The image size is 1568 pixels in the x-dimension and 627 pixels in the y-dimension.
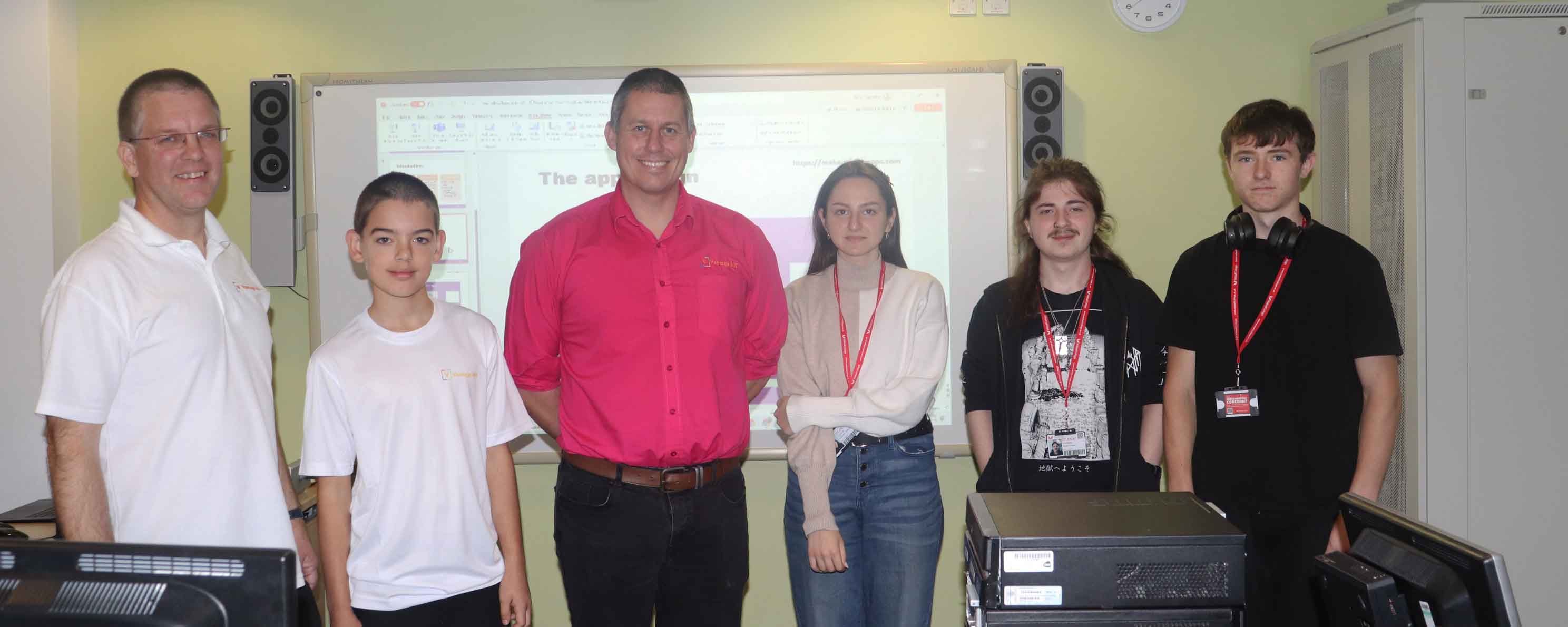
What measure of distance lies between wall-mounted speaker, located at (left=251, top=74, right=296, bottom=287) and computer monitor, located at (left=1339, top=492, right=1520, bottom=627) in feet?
11.4

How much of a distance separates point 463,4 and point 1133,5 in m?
2.53

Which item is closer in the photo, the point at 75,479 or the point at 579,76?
the point at 75,479

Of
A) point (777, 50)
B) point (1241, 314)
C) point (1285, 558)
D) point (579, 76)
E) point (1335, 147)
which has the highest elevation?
point (777, 50)

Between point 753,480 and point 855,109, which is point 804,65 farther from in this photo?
point 753,480

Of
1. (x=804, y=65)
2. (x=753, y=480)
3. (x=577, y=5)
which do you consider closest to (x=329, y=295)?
(x=577, y=5)

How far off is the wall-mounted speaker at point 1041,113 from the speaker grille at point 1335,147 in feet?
3.20

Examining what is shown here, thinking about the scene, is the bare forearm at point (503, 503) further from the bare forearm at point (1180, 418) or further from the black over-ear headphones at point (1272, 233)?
the black over-ear headphones at point (1272, 233)

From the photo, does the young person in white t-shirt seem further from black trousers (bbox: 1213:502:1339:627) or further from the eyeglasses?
black trousers (bbox: 1213:502:1339:627)

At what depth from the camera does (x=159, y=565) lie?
0.95m

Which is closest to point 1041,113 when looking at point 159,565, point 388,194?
point 388,194

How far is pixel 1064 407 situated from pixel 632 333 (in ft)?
3.61

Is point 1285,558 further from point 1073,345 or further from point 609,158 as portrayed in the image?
point 609,158

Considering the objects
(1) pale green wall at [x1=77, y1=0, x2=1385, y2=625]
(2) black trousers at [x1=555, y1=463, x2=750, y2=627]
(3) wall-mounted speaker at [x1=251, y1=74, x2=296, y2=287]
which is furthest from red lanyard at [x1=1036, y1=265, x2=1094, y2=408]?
(3) wall-mounted speaker at [x1=251, y1=74, x2=296, y2=287]

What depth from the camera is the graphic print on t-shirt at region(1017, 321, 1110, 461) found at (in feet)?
7.93
